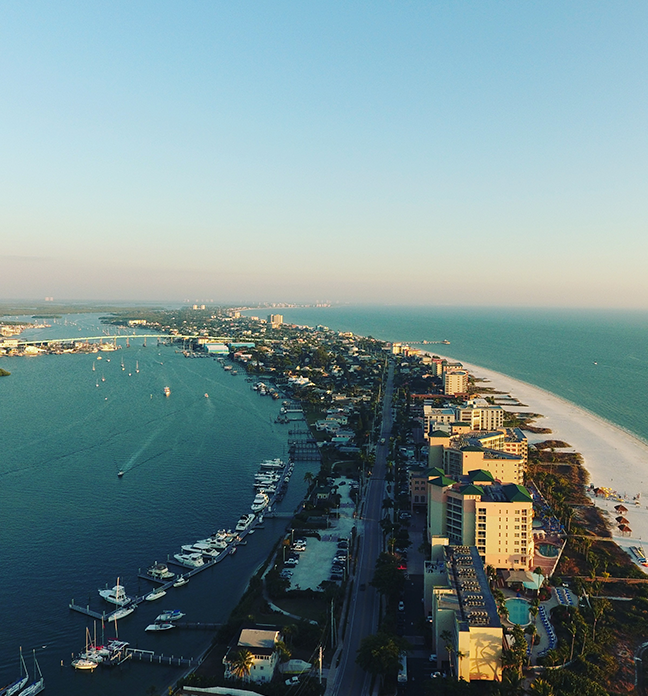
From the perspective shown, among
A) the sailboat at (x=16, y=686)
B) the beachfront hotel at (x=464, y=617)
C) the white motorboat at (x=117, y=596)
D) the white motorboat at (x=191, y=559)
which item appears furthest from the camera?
the white motorboat at (x=191, y=559)

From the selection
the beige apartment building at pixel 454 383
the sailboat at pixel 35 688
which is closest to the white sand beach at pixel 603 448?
the beige apartment building at pixel 454 383

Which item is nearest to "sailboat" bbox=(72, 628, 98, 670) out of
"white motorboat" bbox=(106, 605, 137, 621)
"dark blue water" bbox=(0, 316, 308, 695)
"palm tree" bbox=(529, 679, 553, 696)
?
"dark blue water" bbox=(0, 316, 308, 695)

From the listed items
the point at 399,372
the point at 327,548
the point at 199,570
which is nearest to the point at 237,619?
the point at 199,570

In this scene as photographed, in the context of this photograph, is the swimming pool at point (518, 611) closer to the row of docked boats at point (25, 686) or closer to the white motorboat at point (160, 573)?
the white motorboat at point (160, 573)

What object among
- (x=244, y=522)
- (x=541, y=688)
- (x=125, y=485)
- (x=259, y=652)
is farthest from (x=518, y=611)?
(x=125, y=485)

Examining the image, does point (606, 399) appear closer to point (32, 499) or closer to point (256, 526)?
point (256, 526)
